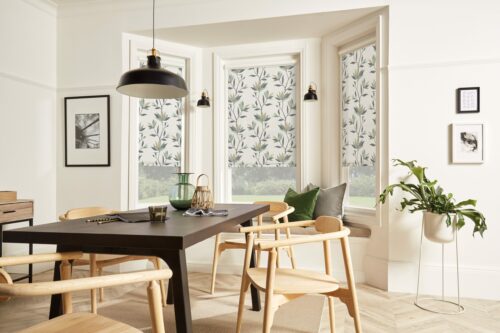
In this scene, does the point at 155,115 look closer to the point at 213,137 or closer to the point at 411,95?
the point at 213,137

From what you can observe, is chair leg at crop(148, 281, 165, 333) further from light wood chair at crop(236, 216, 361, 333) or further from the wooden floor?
the wooden floor

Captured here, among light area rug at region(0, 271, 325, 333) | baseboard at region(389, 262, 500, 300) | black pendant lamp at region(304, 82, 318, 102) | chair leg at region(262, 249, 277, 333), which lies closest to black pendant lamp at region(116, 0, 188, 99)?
chair leg at region(262, 249, 277, 333)

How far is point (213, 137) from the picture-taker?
4.96 m

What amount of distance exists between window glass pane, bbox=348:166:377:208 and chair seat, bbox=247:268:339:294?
7.46ft

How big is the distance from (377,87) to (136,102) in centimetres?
290

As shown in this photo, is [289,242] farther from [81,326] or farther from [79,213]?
[79,213]

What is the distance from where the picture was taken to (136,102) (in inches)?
186

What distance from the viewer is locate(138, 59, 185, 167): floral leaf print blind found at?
15.9 feet

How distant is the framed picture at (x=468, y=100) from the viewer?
11.7 feet

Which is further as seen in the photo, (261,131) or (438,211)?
(261,131)

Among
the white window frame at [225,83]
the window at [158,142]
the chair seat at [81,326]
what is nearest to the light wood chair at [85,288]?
the chair seat at [81,326]

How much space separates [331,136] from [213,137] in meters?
1.54

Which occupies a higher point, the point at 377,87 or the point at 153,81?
the point at 377,87

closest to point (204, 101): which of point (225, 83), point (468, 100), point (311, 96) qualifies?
point (225, 83)
